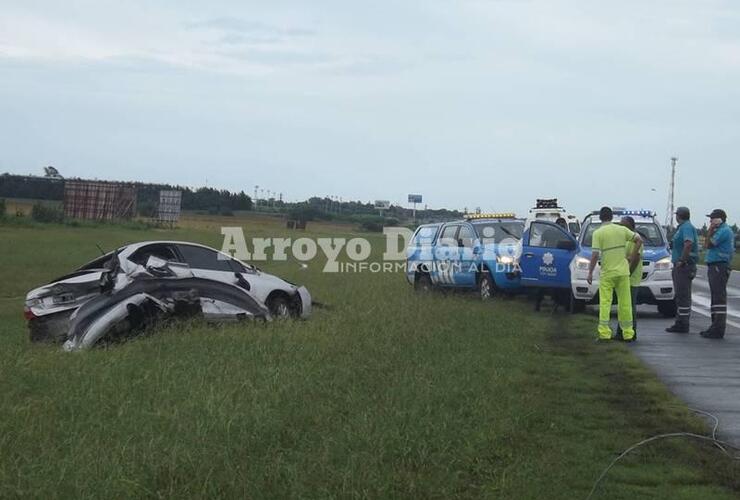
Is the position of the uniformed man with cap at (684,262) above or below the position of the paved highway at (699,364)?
above

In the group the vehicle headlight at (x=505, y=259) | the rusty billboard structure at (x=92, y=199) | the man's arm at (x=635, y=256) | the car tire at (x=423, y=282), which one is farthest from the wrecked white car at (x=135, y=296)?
the rusty billboard structure at (x=92, y=199)

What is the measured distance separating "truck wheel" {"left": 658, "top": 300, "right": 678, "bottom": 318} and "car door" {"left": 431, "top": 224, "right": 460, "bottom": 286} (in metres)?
4.51

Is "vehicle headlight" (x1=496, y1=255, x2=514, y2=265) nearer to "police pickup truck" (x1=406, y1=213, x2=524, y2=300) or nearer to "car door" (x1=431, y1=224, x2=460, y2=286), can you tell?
"police pickup truck" (x1=406, y1=213, x2=524, y2=300)

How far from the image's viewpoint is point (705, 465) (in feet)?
21.0

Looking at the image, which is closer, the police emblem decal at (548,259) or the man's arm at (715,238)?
the man's arm at (715,238)

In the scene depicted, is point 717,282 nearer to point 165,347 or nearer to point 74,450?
point 165,347

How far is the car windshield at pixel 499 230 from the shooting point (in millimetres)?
19844

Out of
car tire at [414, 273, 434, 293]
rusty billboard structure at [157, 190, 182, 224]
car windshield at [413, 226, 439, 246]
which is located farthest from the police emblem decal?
rusty billboard structure at [157, 190, 182, 224]

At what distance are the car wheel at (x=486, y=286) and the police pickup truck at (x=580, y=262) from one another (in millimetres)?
1007

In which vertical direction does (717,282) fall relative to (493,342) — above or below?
above

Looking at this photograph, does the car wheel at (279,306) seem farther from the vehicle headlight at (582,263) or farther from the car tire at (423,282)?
the car tire at (423,282)

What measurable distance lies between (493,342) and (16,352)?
580 centimetres

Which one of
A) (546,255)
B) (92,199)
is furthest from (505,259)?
(92,199)

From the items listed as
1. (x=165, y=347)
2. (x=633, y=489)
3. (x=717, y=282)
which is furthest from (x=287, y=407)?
(x=717, y=282)
